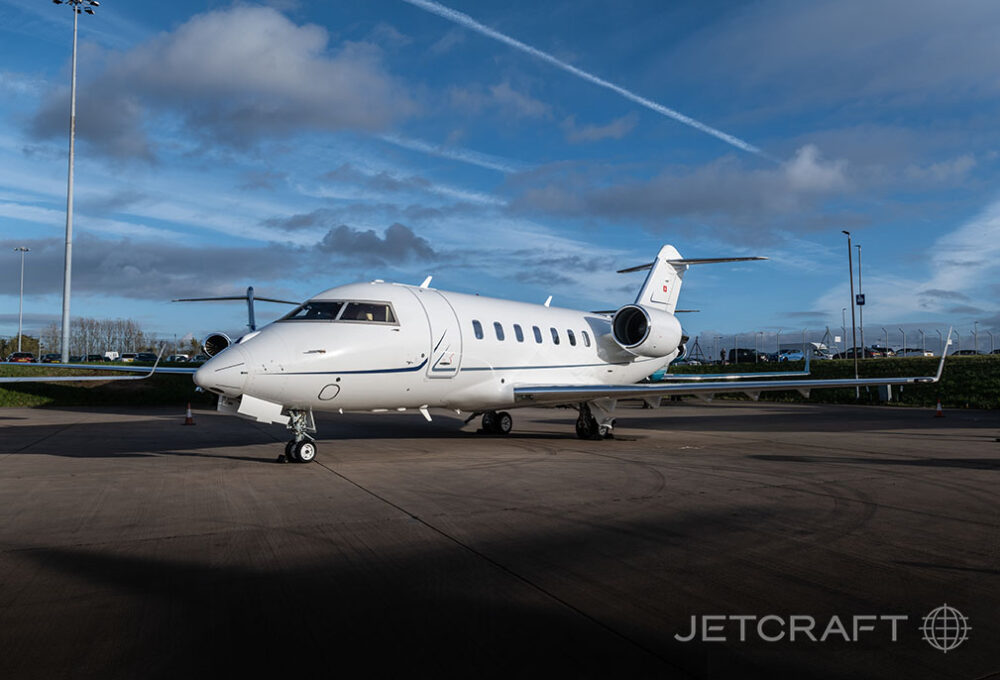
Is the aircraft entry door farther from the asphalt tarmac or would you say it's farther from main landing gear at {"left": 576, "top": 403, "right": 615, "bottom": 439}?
main landing gear at {"left": 576, "top": 403, "right": 615, "bottom": 439}

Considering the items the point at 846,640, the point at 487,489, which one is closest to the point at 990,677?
the point at 846,640

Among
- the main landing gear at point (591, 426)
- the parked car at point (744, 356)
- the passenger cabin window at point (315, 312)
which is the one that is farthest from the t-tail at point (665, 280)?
the parked car at point (744, 356)

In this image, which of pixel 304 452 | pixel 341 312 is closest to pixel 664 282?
pixel 341 312

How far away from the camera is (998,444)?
1339 centimetres

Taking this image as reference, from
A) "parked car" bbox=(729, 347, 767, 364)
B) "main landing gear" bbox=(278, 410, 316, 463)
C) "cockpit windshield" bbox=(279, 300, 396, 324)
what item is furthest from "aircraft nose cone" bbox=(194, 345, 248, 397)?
"parked car" bbox=(729, 347, 767, 364)

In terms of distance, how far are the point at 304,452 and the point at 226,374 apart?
6.53ft

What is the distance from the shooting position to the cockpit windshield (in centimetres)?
1123

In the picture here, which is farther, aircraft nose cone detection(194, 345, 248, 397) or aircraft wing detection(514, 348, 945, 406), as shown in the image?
aircraft wing detection(514, 348, 945, 406)

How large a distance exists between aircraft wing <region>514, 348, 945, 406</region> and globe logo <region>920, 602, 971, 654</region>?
856 centimetres

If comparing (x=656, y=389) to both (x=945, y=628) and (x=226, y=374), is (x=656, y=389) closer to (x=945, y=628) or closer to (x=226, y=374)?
(x=226, y=374)

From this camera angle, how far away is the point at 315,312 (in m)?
11.3

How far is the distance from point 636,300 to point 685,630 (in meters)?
15.6

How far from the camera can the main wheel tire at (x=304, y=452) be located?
10789mm

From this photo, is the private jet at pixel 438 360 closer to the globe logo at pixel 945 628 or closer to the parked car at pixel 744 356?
the globe logo at pixel 945 628
